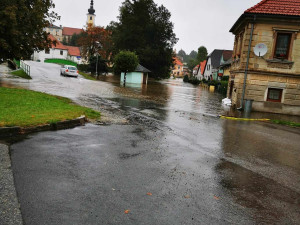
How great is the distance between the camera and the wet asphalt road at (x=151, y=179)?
4012 millimetres

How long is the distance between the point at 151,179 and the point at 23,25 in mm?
19074

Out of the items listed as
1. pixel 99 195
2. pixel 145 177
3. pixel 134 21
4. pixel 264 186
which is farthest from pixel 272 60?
pixel 134 21

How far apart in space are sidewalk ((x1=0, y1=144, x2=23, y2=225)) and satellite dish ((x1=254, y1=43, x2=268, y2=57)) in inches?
642

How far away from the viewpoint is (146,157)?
6.61 meters

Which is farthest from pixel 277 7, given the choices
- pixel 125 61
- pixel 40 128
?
pixel 125 61

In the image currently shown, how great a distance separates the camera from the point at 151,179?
529 cm

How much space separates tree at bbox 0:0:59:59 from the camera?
1778 centimetres

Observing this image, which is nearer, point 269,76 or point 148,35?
point 269,76

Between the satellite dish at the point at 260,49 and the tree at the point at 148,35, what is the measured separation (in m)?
37.5

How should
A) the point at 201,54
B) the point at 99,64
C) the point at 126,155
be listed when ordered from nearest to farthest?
the point at 126,155, the point at 99,64, the point at 201,54

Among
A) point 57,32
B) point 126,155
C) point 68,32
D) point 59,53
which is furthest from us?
point 68,32

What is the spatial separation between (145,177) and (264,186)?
2.37 metres

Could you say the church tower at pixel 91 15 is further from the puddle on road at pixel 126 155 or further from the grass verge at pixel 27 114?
the puddle on road at pixel 126 155

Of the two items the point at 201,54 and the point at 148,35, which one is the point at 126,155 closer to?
the point at 148,35
